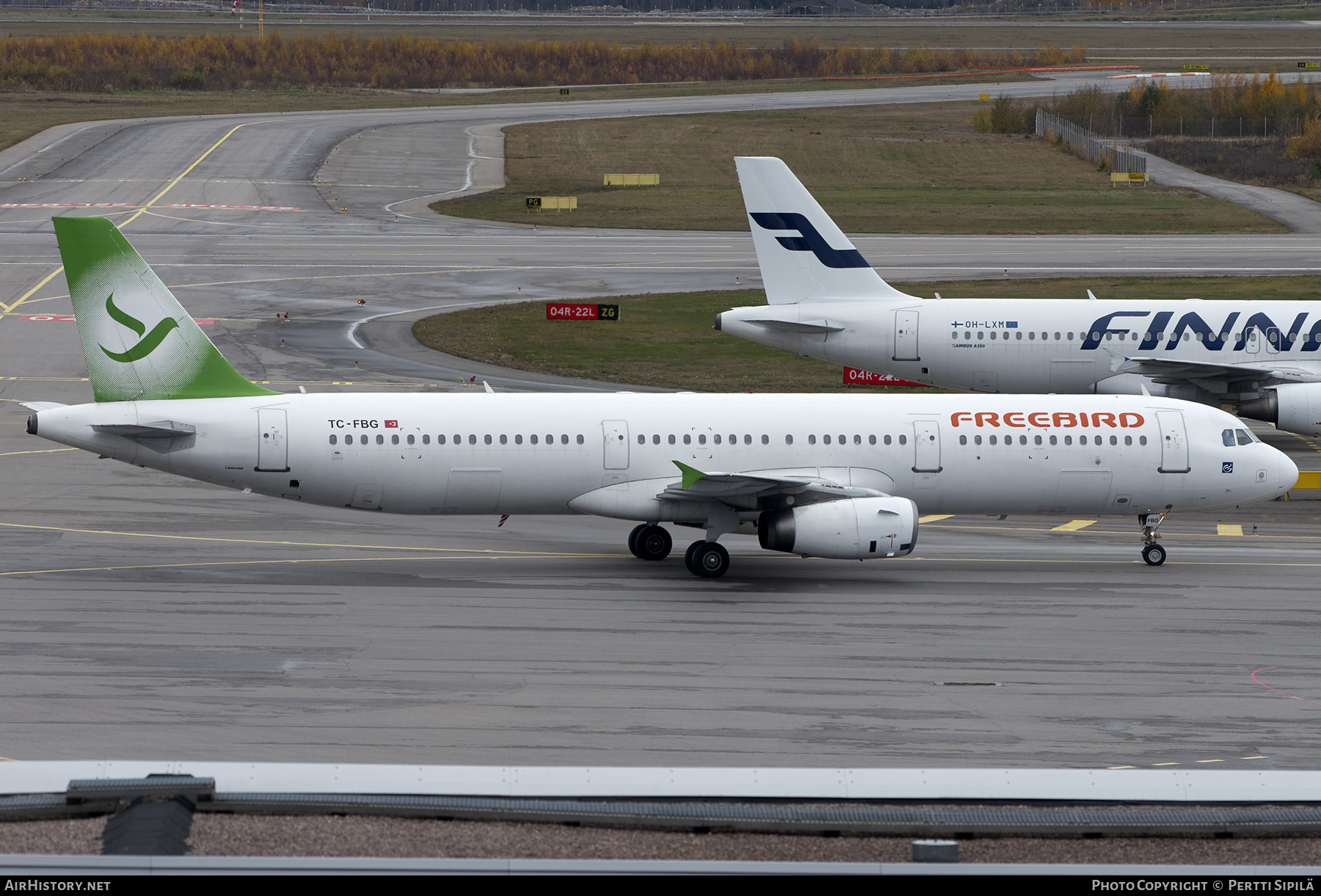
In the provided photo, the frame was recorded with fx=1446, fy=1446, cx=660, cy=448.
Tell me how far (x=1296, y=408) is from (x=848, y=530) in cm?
2191

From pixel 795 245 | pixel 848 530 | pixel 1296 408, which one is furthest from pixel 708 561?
pixel 1296 408

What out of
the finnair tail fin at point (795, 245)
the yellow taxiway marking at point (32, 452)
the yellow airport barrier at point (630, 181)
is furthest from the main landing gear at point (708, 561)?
the yellow airport barrier at point (630, 181)

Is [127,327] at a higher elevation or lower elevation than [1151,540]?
higher

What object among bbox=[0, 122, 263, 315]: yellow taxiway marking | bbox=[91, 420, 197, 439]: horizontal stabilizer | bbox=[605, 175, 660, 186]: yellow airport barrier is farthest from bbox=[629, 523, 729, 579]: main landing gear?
bbox=[605, 175, 660, 186]: yellow airport barrier

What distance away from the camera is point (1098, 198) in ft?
355

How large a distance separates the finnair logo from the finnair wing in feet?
32.3

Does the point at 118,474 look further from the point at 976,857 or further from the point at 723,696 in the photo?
the point at 976,857

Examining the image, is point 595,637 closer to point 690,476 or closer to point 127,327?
point 690,476

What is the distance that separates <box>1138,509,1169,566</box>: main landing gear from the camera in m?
36.0

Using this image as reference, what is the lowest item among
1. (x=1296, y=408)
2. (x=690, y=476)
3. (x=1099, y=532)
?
(x=1099, y=532)

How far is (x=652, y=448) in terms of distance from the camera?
34.0 metres

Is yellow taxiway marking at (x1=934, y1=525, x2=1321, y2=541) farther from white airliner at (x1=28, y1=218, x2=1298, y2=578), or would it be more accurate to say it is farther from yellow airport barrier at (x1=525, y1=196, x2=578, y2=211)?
yellow airport barrier at (x1=525, y1=196, x2=578, y2=211)

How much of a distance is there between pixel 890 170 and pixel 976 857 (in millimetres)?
108845
